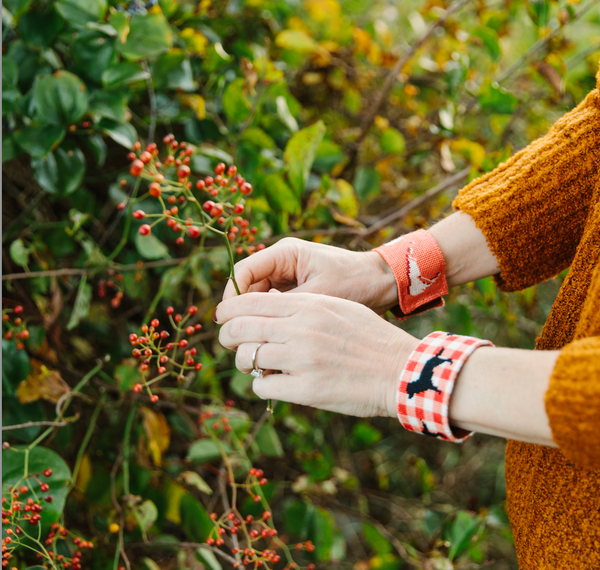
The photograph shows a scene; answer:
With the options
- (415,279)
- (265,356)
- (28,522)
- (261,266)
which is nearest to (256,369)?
(265,356)

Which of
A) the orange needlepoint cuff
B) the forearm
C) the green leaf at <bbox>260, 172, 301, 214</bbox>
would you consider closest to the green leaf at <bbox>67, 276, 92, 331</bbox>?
the green leaf at <bbox>260, 172, 301, 214</bbox>

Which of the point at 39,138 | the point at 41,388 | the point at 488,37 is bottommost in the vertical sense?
the point at 41,388

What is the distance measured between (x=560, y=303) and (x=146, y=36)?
0.71 metres

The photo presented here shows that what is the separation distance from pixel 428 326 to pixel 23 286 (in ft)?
3.75

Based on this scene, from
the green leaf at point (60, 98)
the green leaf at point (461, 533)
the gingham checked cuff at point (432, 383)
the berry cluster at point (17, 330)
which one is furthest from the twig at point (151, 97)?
the green leaf at point (461, 533)

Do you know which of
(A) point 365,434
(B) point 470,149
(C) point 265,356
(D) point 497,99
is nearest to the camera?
(C) point 265,356

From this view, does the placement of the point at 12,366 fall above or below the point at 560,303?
below

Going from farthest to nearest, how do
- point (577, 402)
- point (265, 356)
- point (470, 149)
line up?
1. point (470, 149)
2. point (265, 356)
3. point (577, 402)

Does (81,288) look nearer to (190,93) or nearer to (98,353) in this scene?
(98,353)

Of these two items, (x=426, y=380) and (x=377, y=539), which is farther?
(x=377, y=539)

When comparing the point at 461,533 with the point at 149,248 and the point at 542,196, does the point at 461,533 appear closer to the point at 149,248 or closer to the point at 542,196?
the point at 542,196

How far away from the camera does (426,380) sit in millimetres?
418

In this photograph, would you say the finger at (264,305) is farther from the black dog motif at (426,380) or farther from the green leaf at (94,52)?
the green leaf at (94,52)

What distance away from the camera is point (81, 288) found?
0.73 meters
